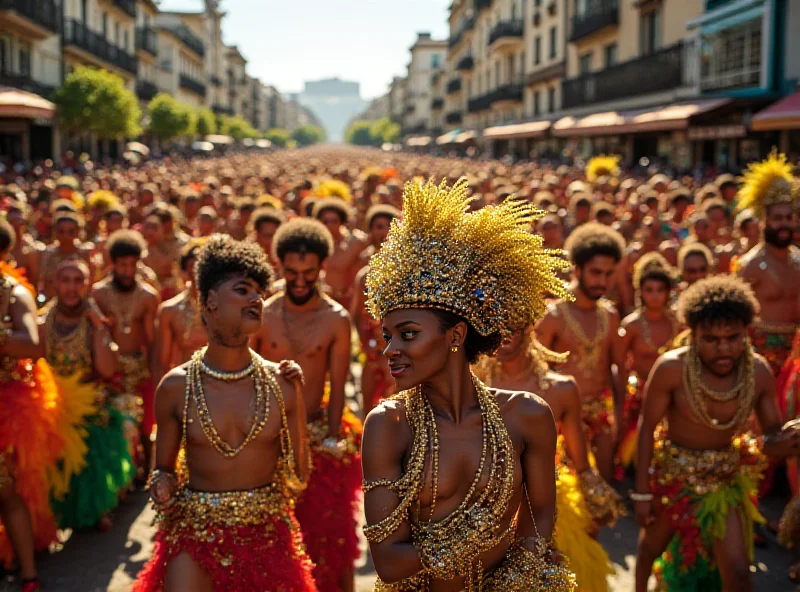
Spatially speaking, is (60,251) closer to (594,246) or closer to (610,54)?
(594,246)

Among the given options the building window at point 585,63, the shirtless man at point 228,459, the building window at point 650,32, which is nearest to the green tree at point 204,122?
the building window at point 585,63

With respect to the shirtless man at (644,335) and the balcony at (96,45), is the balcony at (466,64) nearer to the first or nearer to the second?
the balcony at (96,45)

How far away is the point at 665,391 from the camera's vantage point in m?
4.58

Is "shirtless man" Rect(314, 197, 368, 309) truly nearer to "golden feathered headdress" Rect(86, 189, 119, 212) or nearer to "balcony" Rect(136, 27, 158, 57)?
"golden feathered headdress" Rect(86, 189, 119, 212)

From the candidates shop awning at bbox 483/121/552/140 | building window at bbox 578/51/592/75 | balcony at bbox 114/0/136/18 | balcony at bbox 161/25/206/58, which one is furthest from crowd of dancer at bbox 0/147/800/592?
balcony at bbox 161/25/206/58

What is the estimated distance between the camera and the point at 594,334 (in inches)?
229

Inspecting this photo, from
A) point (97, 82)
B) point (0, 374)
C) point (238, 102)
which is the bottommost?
point (0, 374)

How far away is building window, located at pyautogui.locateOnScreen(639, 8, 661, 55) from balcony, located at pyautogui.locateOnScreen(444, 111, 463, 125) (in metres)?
46.9

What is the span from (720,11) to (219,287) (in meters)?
23.0

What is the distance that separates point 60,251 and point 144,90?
1929 inches

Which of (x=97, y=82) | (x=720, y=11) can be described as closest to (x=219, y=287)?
(x=720, y=11)

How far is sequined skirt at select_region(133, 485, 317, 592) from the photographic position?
3.61m

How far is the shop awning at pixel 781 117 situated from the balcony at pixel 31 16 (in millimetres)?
23201

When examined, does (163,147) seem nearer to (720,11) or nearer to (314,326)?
(720,11)
